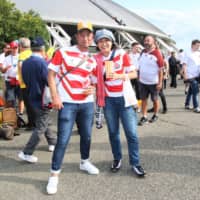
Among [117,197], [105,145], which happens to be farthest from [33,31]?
[117,197]

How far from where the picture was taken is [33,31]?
26219mm

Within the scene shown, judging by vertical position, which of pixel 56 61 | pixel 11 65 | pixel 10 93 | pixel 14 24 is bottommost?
pixel 10 93

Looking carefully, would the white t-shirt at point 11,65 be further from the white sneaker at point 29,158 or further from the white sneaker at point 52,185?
the white sneaker at point 52,185

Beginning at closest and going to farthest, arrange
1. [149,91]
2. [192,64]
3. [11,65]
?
[149,91] → [11,65] → [192,64]

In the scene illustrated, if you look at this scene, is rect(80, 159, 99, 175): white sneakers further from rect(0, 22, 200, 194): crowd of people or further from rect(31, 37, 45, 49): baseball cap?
rect(31, 37, 45, 49): baseball cap

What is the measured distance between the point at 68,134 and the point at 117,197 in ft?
3.02

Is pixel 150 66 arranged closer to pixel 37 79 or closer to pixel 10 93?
pixel 37 79

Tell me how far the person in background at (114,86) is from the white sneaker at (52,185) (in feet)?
3.19

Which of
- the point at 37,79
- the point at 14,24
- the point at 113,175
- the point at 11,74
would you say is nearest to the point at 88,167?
the point at 113,175

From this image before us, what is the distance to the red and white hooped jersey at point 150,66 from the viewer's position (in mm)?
7230

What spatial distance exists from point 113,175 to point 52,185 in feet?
2.74

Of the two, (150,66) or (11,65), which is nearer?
(150,66)

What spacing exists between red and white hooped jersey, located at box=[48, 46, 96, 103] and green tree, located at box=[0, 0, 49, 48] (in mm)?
21768

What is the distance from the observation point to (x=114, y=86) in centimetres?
436
